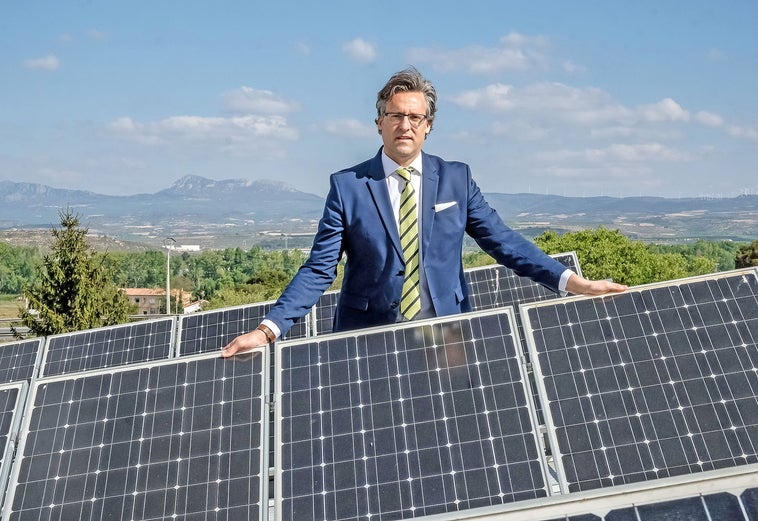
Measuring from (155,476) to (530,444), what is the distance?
2703mm

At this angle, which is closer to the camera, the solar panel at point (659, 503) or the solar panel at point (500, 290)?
the solar panel at point (659, 503)

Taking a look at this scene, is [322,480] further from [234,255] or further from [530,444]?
[234,255]

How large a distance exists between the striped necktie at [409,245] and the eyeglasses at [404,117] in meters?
0.43

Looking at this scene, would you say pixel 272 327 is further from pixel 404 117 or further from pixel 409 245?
pixel 404 117

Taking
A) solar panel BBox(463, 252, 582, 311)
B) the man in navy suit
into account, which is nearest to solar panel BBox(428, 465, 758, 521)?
the man in navy suit

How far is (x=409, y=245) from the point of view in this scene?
616 centimetres

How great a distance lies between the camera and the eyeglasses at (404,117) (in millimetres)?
5891

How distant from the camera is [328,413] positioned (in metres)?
5.61

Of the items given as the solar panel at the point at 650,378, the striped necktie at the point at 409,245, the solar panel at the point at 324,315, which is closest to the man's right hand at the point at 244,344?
the striped necktie at the point at 409,245

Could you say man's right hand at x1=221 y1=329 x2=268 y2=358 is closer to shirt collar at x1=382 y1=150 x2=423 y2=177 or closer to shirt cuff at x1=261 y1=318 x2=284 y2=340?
shirt cuff at x1=261 y1=318 x2=284 y2=340

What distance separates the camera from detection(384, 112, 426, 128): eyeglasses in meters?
5.89

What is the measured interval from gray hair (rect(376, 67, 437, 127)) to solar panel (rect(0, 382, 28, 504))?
3.76 metres

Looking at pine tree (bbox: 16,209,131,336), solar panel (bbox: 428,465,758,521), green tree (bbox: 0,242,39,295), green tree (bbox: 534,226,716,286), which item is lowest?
solar panel (bbox: 428,465,758,521)

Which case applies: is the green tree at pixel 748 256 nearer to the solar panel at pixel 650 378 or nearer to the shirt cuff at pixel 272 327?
the solar panel at pixel 650 378
